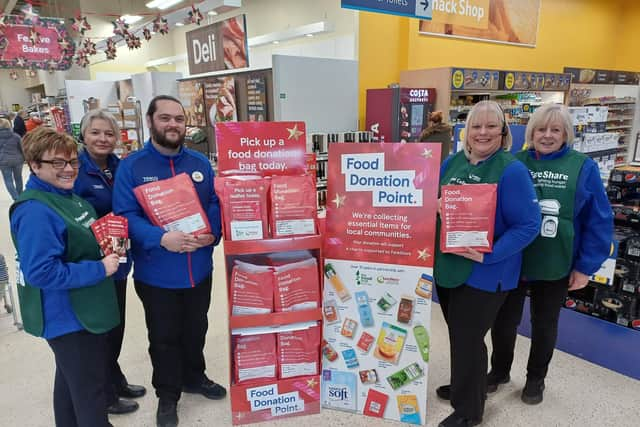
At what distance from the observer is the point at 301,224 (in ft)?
6.87

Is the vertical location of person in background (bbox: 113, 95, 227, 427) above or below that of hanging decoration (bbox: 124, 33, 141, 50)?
below

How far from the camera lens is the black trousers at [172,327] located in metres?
2.18

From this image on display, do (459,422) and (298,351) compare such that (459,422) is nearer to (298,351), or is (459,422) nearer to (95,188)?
(298,351)

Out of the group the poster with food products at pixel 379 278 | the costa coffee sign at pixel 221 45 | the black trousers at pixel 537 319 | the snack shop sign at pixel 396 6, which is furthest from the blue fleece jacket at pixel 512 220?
the costa coffee sign at pixel 221 45

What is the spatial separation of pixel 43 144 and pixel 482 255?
183 centimetres

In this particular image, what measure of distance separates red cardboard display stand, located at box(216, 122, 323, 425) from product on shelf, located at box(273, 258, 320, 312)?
0.03m

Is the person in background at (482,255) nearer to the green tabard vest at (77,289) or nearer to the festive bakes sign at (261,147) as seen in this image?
the festive bakes sign at (261,147)

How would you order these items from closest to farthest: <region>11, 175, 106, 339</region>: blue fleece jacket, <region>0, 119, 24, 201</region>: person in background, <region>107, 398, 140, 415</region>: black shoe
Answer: <region>11, 175, 106, 339</region>: blue fleece jacket < <region>107, 398, 140, 415</region>: black shoe < <region>0, 119, 24, 201</region>: person in background

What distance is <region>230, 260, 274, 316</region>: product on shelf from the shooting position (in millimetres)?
2150

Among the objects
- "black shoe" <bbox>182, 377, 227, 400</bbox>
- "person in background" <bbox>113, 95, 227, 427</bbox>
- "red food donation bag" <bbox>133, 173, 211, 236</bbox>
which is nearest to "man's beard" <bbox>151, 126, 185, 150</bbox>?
"person in background" <bbox>113, 95, 227, 427</bbox>

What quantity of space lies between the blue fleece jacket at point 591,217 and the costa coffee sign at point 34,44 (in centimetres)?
810

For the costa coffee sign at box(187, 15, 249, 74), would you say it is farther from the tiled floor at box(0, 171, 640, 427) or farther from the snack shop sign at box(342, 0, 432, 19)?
the tiled floor at box(0, 171, 640, 427)

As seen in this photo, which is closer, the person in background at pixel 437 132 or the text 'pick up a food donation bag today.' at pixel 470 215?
the text 'pick up a food donation bag today.' at pixel 470 215

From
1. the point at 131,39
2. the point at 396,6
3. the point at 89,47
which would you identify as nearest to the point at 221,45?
the point at 131,39
